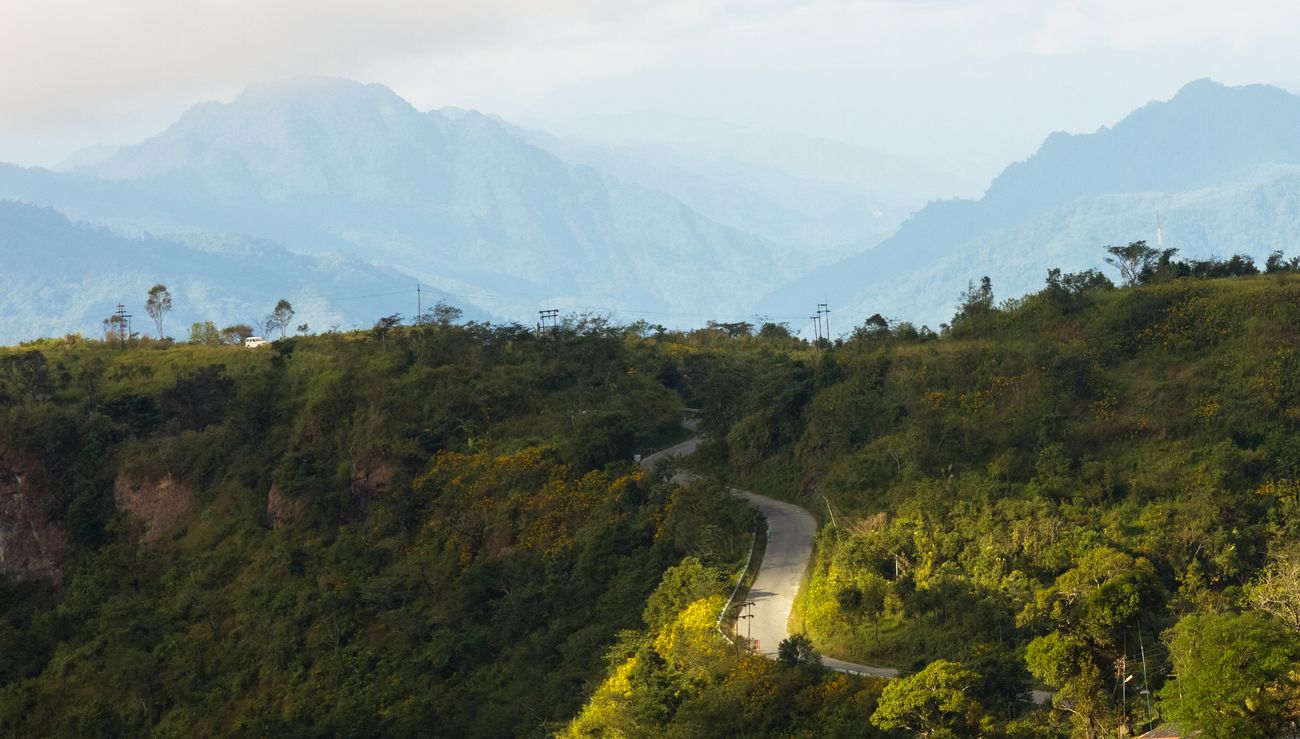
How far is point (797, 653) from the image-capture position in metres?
30.5

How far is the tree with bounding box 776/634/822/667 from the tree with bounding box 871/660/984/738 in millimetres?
3298

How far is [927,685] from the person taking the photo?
88.0 ft

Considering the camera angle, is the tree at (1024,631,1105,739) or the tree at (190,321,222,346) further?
the tree at (190,321,222,346)

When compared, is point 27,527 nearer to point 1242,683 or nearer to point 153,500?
point 153,500

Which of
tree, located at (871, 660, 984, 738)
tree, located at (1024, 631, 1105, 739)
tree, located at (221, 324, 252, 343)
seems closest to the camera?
tree, located at (871, 660, 984, 738)

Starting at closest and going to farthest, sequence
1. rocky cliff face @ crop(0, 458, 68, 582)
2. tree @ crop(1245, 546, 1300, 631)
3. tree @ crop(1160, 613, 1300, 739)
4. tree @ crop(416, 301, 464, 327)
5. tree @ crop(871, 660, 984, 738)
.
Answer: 1. tree @ crop(1160, 613, 1300, 739)
2. tree @ crop(871, 660, 984, 738)
3. tree @ crop(1245, 546, 1300, 631)
4. rocky cliff face @ crop(0, 458, 68, 582)
5. tree @ crop(416, 301, 464, 327)

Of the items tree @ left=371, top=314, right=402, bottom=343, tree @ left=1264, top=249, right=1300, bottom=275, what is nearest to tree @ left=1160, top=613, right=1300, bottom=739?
tree @ left=1264, top=249, right=1300, bottom=275

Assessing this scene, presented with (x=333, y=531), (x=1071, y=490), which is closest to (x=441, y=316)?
(x=333, y=531)

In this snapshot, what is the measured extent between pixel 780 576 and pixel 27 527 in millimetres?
28191

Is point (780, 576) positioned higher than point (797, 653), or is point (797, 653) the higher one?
point (780, 576)

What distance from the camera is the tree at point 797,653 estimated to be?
1192 inches

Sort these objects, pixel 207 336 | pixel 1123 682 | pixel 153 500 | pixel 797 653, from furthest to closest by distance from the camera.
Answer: pixel 207 336, pixel 153 500, pixel 797 653, pixel 1123 682

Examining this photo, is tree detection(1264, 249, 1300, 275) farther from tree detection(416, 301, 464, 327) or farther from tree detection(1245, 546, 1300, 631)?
tree detection(416, 301, 464, 327)

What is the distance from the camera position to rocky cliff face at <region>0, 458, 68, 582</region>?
5116cm
